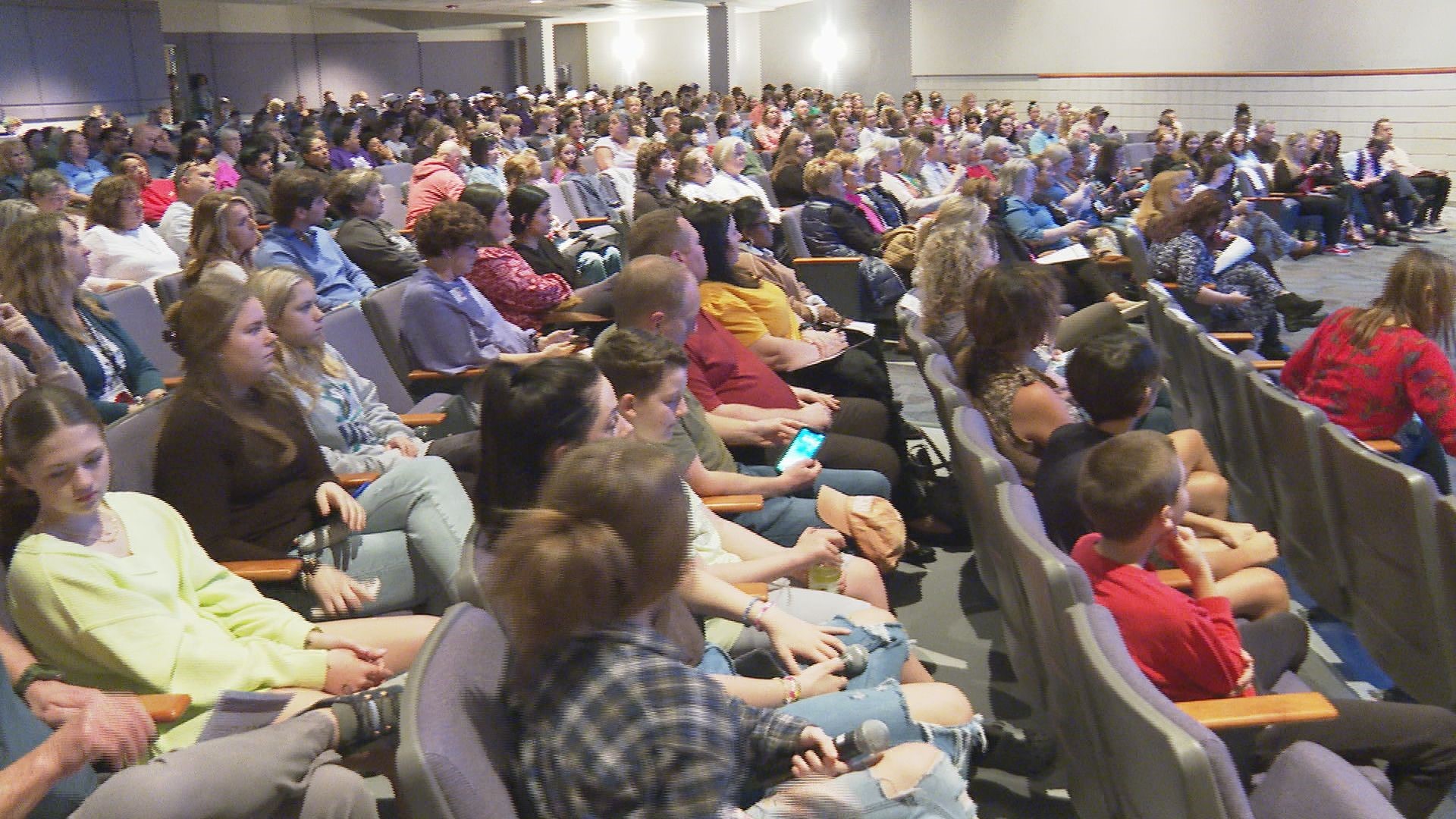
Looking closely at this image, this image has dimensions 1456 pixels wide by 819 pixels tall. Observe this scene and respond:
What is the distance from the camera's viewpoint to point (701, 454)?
303 cm

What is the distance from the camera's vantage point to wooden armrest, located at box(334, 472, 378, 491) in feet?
9.51

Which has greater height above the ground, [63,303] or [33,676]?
[63,303]

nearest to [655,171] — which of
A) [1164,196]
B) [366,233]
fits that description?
[366,233]

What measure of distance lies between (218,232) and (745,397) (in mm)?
2016

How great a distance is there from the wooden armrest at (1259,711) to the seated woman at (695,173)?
5750mm

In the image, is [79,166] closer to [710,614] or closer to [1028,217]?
[1028,217]

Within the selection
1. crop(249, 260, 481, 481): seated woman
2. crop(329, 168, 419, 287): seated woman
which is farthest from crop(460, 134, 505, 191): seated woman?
crop(249, 260, 481, 481): seated woman

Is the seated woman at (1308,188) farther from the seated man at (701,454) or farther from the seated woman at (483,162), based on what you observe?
the seated man at (701,454)

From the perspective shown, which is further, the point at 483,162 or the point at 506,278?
the point at 483,162

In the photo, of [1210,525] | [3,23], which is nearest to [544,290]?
[1210,525]

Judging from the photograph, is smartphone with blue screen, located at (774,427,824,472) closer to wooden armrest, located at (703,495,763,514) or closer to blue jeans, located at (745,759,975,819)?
wooden armrest, located at (703,495,763,514)

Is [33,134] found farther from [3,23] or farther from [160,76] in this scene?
[160,76]

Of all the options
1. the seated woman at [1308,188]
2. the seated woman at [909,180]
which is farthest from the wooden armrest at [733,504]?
the seated woman at [1308,188]

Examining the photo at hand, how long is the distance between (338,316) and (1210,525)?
2533 mm
